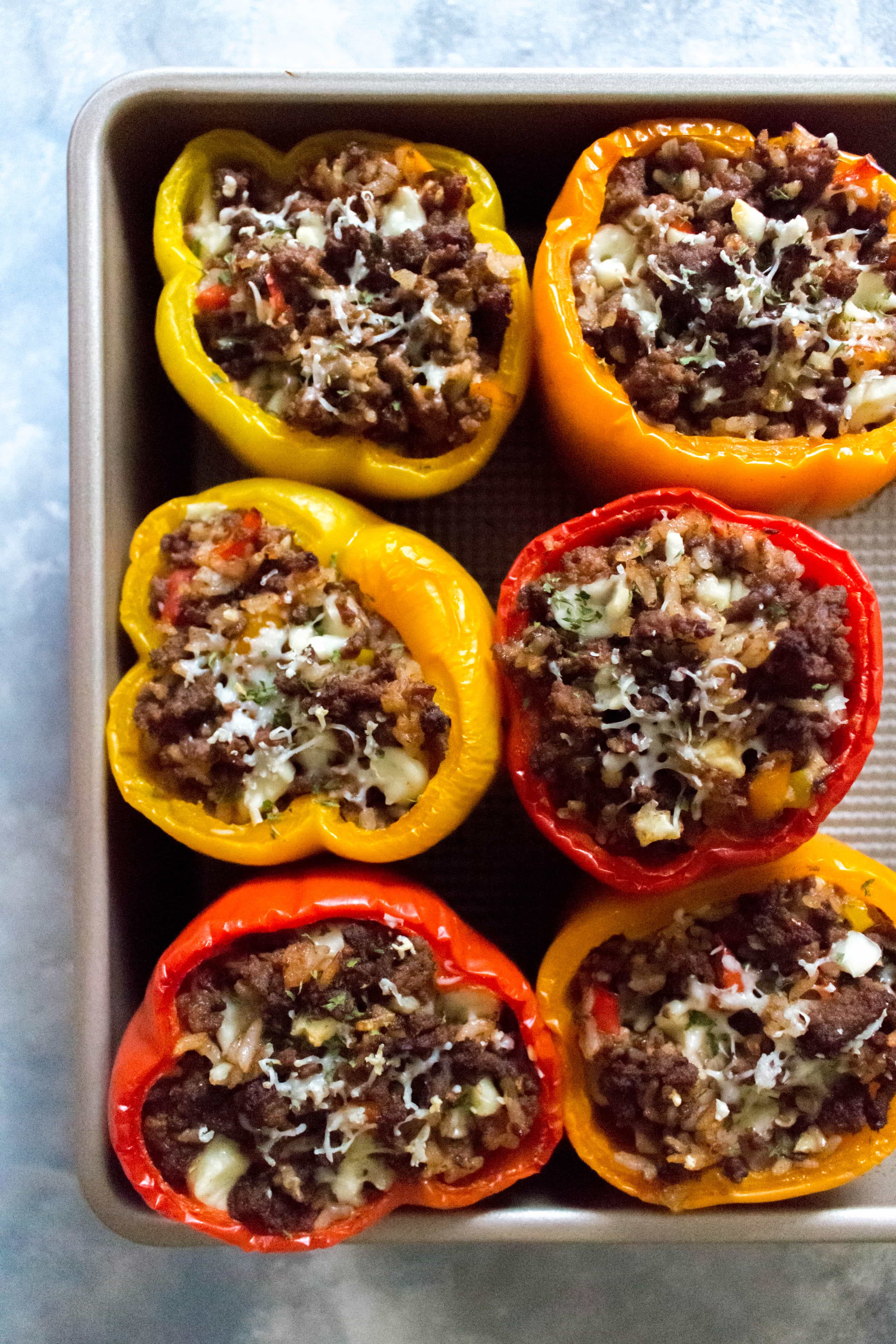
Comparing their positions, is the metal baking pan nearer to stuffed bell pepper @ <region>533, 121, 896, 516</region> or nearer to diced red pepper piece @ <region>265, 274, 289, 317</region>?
stuffed bell pepper @ <region>533, 121, 896, 516</region>

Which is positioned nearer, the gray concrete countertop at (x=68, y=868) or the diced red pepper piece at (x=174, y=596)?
the diced red pepper piece at (x=174, y=596)

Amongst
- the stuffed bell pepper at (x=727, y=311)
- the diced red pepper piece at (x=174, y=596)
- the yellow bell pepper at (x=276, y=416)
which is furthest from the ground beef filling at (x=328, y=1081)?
the stuffed bell pepper at (x=727, y=311)

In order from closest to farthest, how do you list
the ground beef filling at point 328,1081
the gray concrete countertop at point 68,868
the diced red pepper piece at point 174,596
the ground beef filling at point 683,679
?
the ground beef filling at point 683,679, the ground beef filling at point 328,1081, the diced red pepper piece at point 174,596, the gray concrete countertop at point 68,868

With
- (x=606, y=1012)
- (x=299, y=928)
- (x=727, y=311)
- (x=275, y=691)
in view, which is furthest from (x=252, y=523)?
(x=606, y=1012)

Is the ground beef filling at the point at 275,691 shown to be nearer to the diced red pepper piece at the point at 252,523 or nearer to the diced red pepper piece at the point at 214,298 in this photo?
the diced red pepper piece at the point at 252,523

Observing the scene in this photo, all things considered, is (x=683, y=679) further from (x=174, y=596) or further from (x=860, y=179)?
(x=860, y=179)
